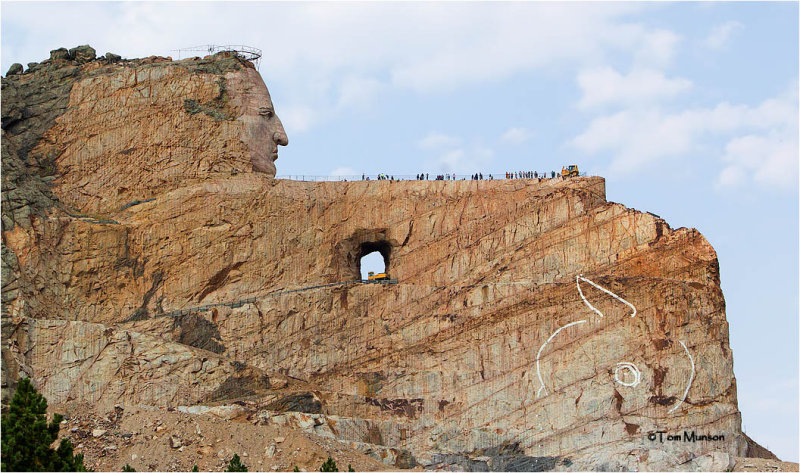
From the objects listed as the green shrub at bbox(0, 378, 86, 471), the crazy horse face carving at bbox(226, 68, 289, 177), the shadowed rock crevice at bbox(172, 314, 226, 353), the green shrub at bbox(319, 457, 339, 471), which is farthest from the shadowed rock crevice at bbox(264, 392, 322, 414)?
the green shrub at bbox(0, 378, 86, 471)

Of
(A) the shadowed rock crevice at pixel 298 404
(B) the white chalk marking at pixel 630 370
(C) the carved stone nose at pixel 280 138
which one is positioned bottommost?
(A) the shadowed rock crevice at pixel 298 404

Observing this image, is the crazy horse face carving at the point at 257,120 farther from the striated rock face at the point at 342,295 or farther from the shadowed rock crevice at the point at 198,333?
the shadowed rock crevice at the point at 198,333

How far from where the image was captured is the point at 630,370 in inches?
2213

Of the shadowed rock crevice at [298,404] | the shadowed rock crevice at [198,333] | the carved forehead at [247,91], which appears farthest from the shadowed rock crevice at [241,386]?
the carved forehead at [247,91]

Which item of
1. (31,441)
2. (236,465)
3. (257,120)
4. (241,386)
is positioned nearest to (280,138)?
(257,120)

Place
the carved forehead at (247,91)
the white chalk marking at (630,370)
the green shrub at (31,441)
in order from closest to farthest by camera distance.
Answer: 1. the green shrub at (31,441)
2. the white chalk marking at (630,370)
3. the carved forehead at (247,91)

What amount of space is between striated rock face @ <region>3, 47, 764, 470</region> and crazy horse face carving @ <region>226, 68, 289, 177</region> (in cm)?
8

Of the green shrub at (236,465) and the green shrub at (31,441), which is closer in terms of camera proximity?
the green shrub at (31,441)

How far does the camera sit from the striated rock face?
55.8 m

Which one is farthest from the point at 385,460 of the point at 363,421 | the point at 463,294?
the point at 463,294

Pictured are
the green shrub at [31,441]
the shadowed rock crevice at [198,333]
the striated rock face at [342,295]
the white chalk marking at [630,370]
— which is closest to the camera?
the green shrub at [31,441]

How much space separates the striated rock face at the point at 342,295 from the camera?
2196 inches

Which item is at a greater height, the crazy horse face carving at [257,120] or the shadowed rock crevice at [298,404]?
the crazy horse face carving at [257,120]

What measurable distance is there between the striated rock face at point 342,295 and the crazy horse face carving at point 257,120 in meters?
0.08
